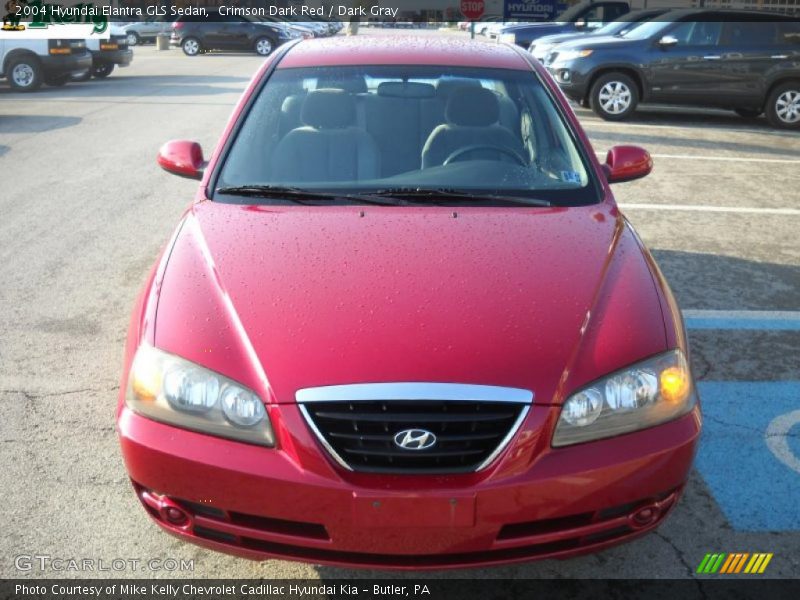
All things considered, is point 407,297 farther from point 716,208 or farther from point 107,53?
point 107,53

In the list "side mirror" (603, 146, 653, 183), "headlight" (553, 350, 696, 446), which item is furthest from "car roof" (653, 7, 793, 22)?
"headlight" (553, 350, 696, 446)

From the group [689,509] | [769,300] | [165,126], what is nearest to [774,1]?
[165,126]

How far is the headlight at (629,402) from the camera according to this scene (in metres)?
2.39

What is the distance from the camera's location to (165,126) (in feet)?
41.2

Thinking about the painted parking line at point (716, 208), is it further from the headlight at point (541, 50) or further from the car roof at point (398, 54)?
the headlight at point (541, 50)

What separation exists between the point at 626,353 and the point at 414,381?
67 cm

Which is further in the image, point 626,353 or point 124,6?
point 124,6

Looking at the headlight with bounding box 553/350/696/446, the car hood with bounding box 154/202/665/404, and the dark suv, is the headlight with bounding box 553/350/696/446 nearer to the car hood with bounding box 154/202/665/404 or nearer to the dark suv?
the car hood with bounding box 154/202/665/404

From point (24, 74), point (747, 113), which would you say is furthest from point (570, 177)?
point (24, 74)

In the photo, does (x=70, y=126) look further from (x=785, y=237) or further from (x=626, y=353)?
(x=626, y=353)

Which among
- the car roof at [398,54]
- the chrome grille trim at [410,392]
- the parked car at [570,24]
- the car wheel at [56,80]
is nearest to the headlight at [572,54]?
the parked car at [570,24]

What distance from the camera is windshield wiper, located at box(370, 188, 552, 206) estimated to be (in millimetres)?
3451

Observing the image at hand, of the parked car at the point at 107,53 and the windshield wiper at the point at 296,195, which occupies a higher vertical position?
the windshield wiper at the point at 296,195

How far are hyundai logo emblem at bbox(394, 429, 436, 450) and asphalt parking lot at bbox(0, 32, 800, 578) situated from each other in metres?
0.71
